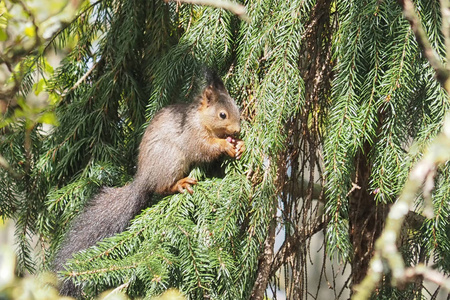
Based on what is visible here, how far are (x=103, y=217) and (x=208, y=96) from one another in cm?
56

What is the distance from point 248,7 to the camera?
64.4 inches

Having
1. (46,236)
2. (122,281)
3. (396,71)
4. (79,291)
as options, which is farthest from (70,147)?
(396,71)

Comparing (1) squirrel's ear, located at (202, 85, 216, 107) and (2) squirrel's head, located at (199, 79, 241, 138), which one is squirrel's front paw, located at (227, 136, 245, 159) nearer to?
(2) squirrel's head, located at (199, 79, 241, 138)

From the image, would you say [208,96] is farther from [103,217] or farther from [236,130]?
[103,217]

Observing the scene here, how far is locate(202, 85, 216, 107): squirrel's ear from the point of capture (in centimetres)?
206

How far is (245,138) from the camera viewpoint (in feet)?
5.55

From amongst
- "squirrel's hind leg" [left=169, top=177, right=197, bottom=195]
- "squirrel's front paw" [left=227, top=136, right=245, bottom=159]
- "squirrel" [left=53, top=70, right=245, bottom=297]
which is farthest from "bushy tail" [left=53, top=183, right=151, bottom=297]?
"squirrel's front paw" [left=227, top=136, right=245, bottom=159]

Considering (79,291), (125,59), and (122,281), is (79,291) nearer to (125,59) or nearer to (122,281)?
(122,281)

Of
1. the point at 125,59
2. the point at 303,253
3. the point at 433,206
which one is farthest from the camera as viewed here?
the point at 125,59

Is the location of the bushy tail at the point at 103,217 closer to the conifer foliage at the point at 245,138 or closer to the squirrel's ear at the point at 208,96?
the conifer foliage at the point at 245,138

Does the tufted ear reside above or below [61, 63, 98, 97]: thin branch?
above

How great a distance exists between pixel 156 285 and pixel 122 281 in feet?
0.50

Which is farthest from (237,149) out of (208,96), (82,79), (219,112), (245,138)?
(82,79)

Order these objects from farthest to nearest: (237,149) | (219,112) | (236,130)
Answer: (219,112) < (236,130) < (237,149)
